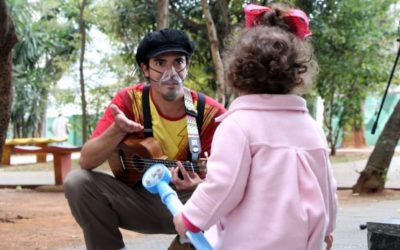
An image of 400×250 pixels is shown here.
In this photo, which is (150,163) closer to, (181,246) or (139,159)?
(139,159)

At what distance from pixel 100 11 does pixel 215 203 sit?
1716cm

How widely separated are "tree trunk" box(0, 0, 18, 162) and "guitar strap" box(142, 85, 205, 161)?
10.8 ft

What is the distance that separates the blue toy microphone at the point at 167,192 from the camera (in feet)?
7.92

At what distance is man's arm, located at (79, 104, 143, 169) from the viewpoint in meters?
3.14

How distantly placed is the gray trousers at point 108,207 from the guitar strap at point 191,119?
9.3 inches

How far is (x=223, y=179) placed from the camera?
2.33m

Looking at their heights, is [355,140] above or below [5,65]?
below

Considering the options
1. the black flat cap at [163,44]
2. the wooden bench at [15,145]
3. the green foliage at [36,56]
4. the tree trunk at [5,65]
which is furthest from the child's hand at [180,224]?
the green foliage at [36,56]

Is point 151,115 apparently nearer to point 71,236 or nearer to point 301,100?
point 301,100

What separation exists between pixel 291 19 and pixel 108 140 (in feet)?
3.67

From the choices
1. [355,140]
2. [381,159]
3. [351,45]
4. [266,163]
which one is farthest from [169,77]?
[355,140]

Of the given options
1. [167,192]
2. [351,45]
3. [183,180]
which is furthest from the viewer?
[351,45]

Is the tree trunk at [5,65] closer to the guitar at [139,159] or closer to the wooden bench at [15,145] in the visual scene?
the guitar at [139,159]

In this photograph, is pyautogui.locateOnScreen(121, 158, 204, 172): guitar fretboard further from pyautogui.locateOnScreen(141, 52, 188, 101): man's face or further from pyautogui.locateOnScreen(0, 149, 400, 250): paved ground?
pyautogui.locateOnScreen(0, 149, 400, 250): paved ground
